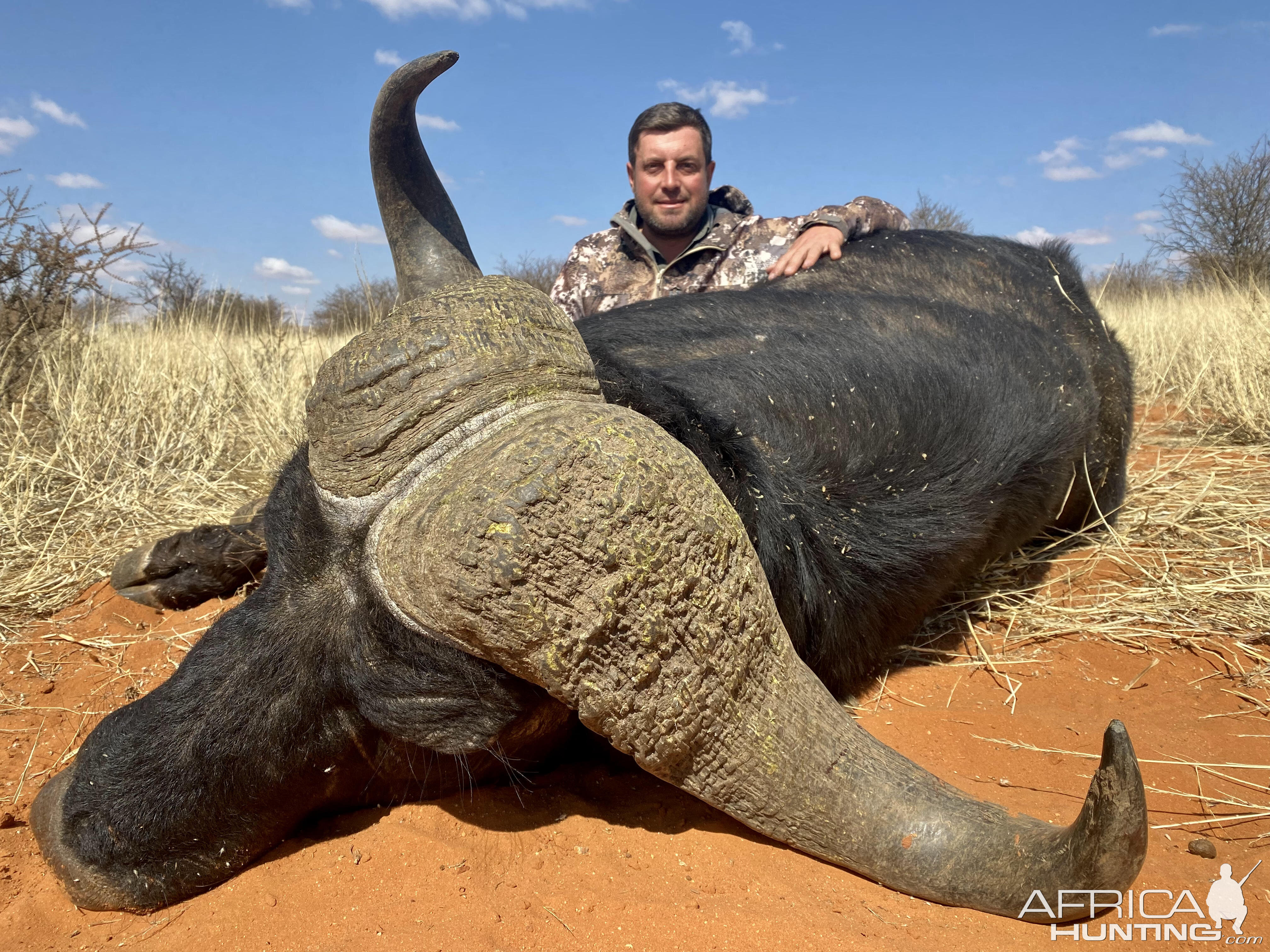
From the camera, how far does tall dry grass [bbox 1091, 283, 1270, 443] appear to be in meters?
5.57

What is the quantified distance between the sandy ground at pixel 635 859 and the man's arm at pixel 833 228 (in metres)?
Result: 1.84

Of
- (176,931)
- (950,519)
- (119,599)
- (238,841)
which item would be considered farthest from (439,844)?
(119,599)

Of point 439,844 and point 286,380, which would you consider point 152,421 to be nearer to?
point 286,380

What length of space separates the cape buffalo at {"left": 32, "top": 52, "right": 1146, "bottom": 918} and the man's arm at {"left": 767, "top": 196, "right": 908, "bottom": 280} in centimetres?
113

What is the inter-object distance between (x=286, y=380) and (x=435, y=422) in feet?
17.6

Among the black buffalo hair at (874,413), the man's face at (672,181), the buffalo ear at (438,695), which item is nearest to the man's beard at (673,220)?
the man's face at (672,181)

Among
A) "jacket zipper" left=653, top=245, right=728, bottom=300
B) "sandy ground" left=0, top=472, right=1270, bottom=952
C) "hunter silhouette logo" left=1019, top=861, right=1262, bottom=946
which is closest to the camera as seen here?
"hunter silhouette logo" left=1019, top=861, right=1262, bottom=946

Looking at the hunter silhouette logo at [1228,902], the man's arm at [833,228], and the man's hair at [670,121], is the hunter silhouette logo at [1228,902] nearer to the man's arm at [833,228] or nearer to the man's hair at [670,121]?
the man's arm at [833,228]

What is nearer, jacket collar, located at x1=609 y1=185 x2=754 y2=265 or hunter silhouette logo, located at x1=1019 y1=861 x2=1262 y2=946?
hunter silhouette logo, located at x1=1019 y1=861 x2=1262 y2=946

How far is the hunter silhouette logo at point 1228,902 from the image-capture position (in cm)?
170

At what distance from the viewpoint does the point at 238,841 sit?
1.85 metres

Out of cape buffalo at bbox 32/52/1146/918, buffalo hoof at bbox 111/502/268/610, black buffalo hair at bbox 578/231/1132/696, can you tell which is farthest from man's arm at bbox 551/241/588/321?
cape buffalo at bbox 32/52/1146/918

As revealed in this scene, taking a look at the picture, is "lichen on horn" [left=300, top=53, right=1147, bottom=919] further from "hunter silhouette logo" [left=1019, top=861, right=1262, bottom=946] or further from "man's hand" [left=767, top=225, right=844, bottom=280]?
"man's hand" [left=767, top=225, right=844, bottom=280]

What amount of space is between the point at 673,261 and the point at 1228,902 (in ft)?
15.3
